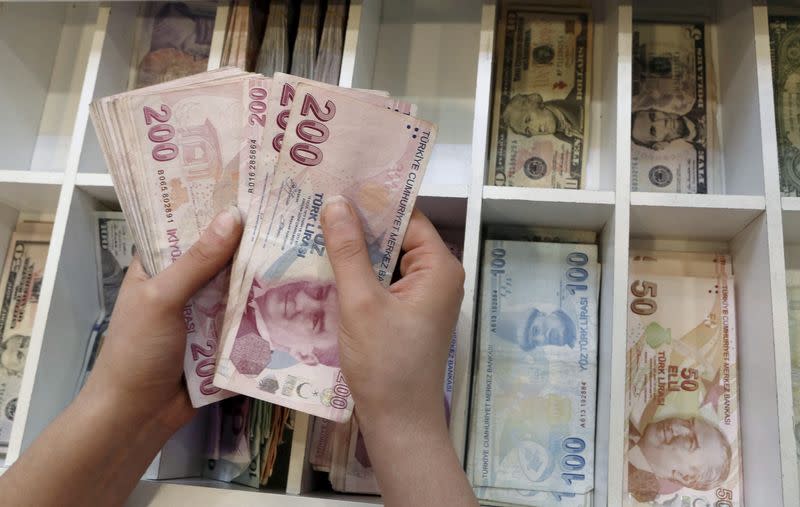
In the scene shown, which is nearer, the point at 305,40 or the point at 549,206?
the point at 549,206

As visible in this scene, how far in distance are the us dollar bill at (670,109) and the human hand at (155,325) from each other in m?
0.85

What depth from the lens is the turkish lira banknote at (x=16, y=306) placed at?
1.39 m

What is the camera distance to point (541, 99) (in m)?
1.41

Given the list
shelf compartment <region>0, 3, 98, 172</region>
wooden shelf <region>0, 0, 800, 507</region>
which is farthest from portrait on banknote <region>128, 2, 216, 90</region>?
shelf compartment <region>0, 3, 98, 172</region>

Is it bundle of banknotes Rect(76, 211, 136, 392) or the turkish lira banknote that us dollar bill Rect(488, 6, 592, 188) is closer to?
bundle of banknotes Rect(76, 211, 136, 392)

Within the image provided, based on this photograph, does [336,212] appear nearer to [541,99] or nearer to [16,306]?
[541,99]

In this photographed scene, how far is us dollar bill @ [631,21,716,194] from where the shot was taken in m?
1.36

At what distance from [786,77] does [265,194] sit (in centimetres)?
106

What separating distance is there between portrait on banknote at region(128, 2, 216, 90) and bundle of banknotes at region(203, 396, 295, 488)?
762 mm

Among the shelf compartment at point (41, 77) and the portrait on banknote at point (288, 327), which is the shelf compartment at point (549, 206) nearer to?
the portrait on banknote at point (288, 327)

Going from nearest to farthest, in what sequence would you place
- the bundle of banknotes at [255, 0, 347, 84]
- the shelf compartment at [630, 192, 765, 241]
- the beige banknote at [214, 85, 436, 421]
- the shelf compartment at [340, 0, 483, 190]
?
1. the beige banknote at [214, 85, 436, 421]
2. the shelf compartment at [630, 192, 765, 241]
3. the bundle of banknotes at [255, 0, 347, 84]
4. the shelf compartment at [340, 0, 483, 190]

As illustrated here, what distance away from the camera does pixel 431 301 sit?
3.15 feet

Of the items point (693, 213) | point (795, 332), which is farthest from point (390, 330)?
point (795, 332)

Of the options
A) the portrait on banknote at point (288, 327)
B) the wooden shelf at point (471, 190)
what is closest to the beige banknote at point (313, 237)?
the portrait on banknote at point (288, 327)
